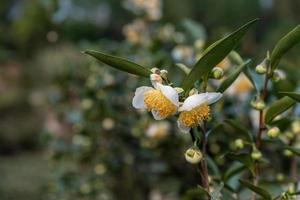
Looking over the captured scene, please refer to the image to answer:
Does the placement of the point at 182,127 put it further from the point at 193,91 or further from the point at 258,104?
the point at 258,104

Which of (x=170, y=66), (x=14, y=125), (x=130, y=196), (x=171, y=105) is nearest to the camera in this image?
(x=171, y=105)

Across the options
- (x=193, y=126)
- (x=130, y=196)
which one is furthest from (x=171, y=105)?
(x=130, y=196)

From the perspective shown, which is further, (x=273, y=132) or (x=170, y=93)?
(x=273, y=132)

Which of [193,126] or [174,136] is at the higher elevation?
[174,136]

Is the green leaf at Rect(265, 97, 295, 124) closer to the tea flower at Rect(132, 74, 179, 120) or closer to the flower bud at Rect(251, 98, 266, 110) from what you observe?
the flower bud at Rect(251, 98, 266, 110)

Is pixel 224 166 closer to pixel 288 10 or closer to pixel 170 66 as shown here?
pixel 170 66

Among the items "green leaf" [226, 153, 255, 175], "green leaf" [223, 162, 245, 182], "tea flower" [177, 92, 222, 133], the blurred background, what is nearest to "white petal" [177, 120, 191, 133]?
"tea flower" [177, 92, 222, 133]

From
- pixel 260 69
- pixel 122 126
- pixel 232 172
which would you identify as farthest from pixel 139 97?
pixel 122 126

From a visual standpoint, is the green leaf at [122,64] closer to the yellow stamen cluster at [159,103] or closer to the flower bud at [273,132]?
the yellow stamen cluster at [159,103]
